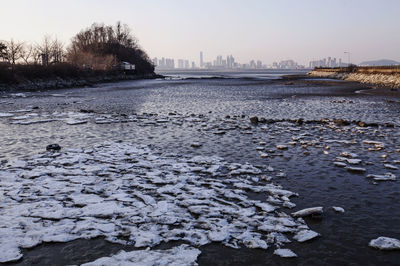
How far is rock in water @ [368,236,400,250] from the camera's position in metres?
5.62

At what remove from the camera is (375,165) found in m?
10.5

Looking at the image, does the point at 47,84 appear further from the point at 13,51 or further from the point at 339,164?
the point at 339,164

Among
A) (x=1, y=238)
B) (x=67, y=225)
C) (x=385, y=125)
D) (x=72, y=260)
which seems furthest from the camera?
(x=385, y=125)

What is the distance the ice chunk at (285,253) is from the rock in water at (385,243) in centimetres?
156

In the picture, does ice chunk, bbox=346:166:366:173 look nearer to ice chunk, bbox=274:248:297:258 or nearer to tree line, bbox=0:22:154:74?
ice chunk, bbox=274:248:297:258

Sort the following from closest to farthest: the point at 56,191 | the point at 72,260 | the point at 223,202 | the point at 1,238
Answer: the point at 72,260 < the point at 1,238 < the point at 223,202 < the point at 56,191

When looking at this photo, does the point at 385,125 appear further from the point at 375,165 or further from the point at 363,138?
the point at 375,165

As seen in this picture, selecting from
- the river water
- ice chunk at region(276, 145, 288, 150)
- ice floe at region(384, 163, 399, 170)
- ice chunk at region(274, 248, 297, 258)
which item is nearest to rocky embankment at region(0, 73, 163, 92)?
the river water

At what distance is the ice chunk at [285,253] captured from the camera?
540cm

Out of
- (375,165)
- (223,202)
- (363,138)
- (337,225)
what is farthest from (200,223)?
(363,138)

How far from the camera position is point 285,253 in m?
5.48

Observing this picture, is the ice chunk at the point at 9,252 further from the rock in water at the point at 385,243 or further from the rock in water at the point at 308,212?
the rock in water at the point at 385,243

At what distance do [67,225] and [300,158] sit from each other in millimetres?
8211

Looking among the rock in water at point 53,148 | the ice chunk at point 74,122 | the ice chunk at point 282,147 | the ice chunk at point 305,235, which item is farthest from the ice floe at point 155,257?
the ice chunk at point 74,122
